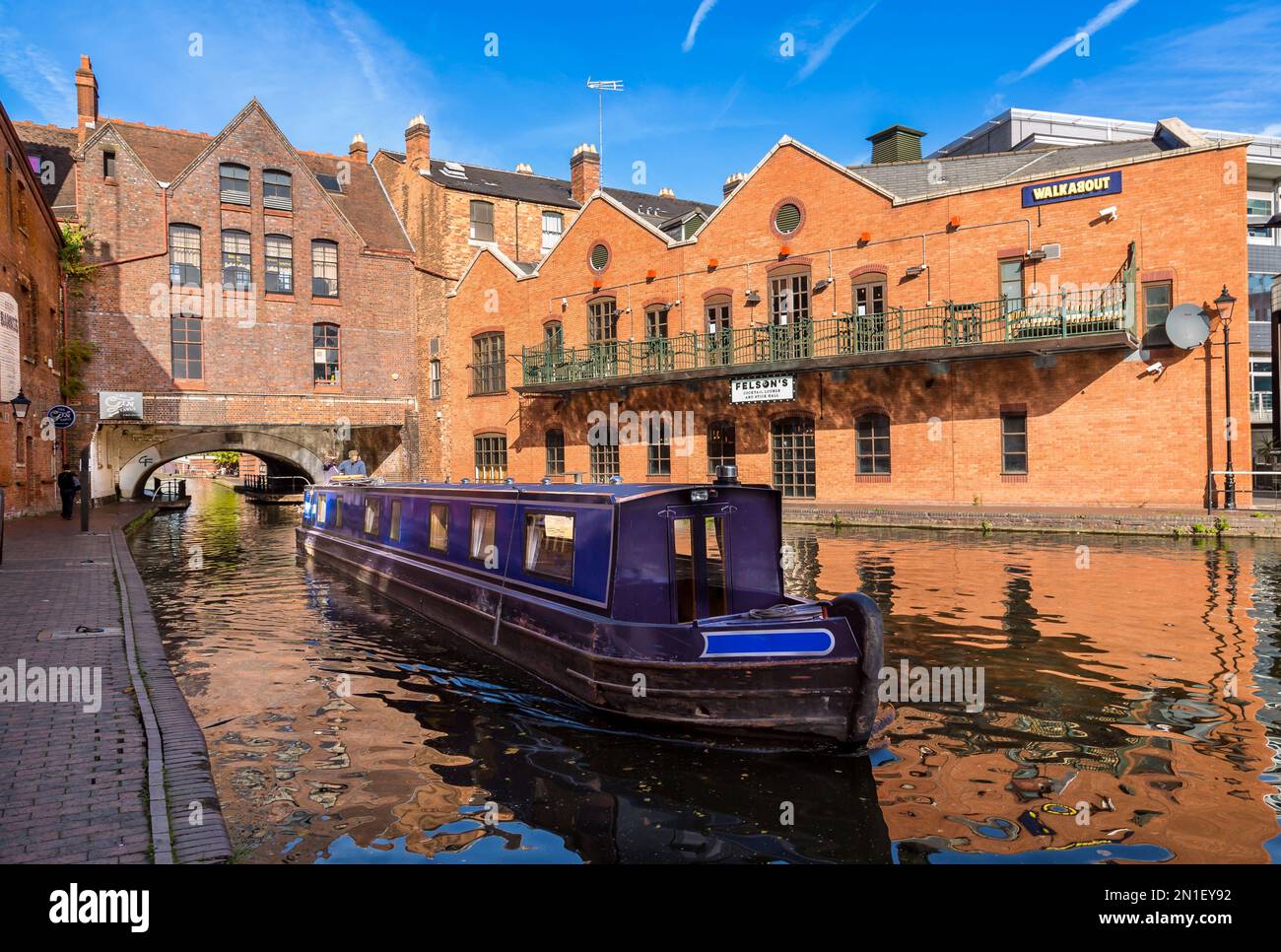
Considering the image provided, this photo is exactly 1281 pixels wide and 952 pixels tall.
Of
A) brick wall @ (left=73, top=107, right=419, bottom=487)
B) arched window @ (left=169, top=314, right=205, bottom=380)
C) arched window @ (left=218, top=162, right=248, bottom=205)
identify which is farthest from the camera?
arched window @ (left=218, top=162, right=248, bottom=205)

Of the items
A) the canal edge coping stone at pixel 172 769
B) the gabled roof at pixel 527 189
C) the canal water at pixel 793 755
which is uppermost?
the gabled roof at pixel 527 189

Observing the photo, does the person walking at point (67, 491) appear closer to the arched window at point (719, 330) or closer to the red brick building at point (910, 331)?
the red brick building at point (910, 331)

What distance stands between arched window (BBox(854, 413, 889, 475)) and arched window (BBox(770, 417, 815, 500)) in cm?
133

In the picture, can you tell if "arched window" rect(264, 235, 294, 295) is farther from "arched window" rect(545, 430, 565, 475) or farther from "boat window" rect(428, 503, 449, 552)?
"boat window" rect(428, 503, 449, 552)

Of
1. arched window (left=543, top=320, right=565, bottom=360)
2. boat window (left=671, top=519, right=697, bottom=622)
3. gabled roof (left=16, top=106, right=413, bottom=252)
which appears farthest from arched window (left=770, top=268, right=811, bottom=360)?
boat window (left=671, top=519, right=697, bottom=622)

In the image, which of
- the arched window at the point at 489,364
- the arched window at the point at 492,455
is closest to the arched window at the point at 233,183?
the arched window at the point at 489,364

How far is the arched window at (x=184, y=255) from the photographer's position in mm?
26172

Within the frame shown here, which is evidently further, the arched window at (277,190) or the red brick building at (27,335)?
the arched window at (277,190)

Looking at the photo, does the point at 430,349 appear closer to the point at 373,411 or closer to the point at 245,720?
the point at 373,411

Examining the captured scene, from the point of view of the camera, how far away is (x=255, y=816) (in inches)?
185

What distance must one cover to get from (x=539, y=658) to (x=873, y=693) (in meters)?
A: 3.10

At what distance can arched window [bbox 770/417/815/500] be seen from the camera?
22938 mm

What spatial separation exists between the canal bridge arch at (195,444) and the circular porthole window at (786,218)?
650 inches
